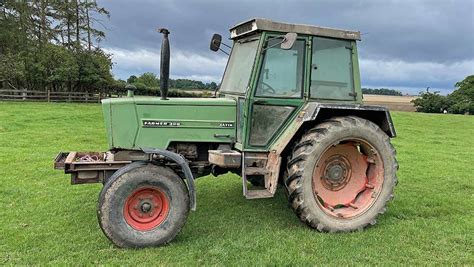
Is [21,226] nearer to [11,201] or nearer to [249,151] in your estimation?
[11,201]

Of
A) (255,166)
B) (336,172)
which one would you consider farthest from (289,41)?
(336,172)

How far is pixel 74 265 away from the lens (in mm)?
4066

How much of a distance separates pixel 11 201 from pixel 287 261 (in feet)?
13.6

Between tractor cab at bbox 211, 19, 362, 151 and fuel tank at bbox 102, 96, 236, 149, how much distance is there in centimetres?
23

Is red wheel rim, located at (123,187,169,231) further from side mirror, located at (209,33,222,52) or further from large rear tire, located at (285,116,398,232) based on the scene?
side mirror, located at (209,33,222,52)

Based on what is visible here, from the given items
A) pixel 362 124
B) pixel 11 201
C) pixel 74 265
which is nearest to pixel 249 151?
pixel 362 124

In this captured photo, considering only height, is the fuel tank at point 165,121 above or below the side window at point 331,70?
below

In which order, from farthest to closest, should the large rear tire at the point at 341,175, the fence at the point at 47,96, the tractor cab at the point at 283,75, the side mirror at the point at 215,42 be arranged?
the fence at the point at 47,96 → the side mirror at the point at 215,42 → the tractor cab at the point at 283,75 → the large rear tire at the point at 341,175

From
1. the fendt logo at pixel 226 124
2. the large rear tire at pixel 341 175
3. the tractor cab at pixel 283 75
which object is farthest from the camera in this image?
the fendt logo at pixel 226 124

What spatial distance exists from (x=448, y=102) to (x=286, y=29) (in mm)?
48972

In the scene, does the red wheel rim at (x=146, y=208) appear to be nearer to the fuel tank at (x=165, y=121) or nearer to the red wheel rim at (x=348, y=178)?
the fuel tank at (x=165, y=121)

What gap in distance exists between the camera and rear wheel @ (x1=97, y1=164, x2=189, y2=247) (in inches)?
175

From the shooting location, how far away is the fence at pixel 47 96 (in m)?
30.7

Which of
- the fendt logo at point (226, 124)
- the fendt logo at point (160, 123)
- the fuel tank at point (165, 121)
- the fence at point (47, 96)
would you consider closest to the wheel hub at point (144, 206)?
the fuel tank at point (165, 121)
